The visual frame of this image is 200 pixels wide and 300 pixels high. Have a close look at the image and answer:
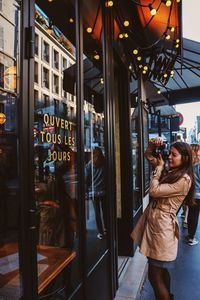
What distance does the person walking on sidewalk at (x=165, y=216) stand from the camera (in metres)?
2.77

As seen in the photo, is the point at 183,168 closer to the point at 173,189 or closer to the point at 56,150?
the point at 173,189

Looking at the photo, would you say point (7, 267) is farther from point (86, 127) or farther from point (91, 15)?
point (91, 15)

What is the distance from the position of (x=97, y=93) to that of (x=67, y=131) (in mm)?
886

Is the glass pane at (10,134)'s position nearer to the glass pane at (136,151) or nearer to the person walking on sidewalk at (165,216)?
the person walking on sidewalk at (165,216)

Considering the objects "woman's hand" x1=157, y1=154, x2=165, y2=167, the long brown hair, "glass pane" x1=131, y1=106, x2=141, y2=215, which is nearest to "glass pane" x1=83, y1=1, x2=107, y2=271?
"woman's hand" x1=157, y1=154, x2=165, y2=167

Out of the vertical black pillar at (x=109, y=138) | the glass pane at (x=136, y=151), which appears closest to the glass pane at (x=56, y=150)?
the vertical black pillar at (x=109, y=138)

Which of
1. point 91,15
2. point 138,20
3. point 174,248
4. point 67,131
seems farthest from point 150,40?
point 174,248

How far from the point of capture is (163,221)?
9.14ft

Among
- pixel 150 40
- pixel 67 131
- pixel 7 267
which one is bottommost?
pixel 7 267

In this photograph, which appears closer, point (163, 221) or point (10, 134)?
point (10, 134)

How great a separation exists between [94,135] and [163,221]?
117cm

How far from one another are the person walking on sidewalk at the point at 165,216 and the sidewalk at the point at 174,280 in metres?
0.88

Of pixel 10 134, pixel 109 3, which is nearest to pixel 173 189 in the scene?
pixel 10 134

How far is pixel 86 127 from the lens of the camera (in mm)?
3016
